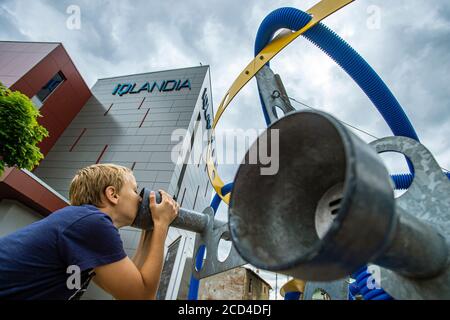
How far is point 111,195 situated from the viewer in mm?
1366

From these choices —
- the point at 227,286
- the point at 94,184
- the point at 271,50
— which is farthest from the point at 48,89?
the point at 227,286

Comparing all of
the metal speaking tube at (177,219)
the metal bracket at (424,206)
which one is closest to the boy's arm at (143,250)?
the metal speaking tube at (177,219)

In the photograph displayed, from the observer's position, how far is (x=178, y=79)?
44.1 ft

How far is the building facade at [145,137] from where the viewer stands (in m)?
9.34

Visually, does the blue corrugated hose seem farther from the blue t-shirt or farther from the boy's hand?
the blue t-shirt

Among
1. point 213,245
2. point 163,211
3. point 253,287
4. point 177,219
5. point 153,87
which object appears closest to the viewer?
point 163,211

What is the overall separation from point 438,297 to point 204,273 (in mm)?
1411

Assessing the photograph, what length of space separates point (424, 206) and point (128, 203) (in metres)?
1.34

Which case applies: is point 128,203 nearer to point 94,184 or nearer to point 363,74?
point 94,184

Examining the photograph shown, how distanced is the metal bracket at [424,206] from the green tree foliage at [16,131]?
20.7 feet

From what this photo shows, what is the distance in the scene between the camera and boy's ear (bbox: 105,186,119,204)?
1352 mm

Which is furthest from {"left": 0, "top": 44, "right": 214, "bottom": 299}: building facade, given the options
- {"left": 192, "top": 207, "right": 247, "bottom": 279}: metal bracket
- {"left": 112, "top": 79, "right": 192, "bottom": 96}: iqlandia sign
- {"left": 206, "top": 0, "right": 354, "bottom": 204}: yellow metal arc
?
{"left": 192, "top": 207, "right": 247, "bottom": 279}: metal bracket

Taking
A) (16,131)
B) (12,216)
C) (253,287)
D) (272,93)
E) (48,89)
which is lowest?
(272,93)

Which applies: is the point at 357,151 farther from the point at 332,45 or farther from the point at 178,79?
the point at 178,79
